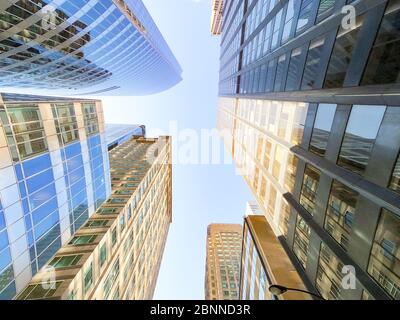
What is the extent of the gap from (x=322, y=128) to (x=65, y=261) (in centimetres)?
2747

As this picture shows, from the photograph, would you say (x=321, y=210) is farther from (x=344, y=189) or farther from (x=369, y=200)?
(x=369, y=200)

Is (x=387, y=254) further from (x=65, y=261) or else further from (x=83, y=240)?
(x=83, y=240)

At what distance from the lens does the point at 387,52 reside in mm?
9945

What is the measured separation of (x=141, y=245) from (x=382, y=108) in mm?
46570

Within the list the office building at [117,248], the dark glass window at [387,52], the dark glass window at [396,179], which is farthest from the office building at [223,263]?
the dark glass window at [387,52]

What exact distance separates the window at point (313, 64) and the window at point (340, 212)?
24.1 feet

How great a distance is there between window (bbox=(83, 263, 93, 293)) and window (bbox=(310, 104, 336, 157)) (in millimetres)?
24725

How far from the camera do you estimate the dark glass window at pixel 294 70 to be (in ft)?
59.1

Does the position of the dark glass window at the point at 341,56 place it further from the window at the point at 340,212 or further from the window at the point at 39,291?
the window at the point at 39,291

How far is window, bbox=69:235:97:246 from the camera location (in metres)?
27.9

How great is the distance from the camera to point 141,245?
155 ft

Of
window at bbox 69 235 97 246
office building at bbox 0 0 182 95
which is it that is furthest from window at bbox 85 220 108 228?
office building at bbox 0 0 182 95

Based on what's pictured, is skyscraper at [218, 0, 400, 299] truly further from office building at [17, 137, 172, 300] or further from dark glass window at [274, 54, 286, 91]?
office building at [17, 137, 172, 300]
